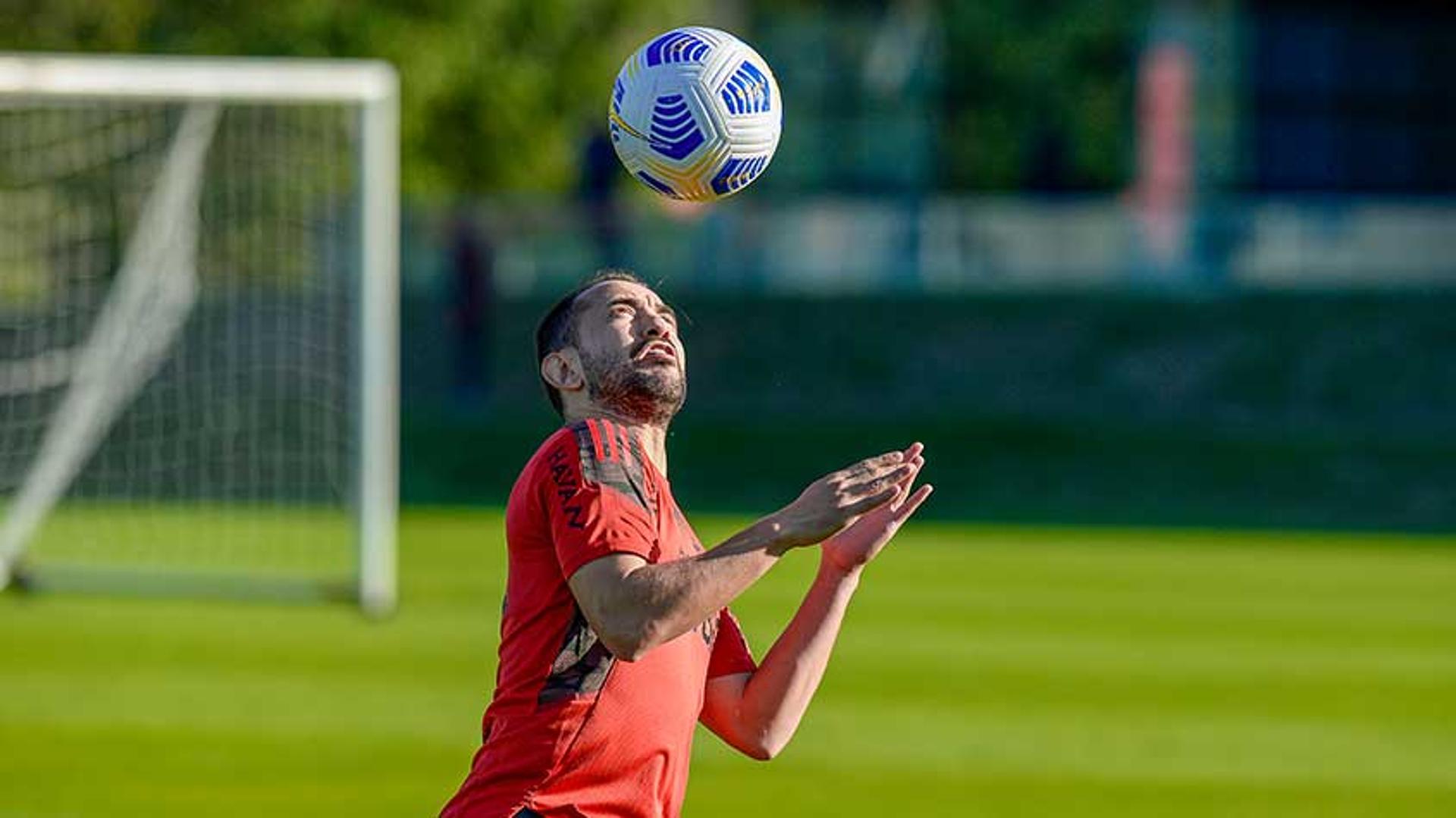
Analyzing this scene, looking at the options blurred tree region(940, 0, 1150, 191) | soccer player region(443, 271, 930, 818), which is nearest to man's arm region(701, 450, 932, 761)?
soccer player region(443, 271, 930, 818)

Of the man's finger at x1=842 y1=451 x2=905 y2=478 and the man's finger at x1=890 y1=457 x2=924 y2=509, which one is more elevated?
the man's finger at x1=842 y1=451 x2=905 y2=478

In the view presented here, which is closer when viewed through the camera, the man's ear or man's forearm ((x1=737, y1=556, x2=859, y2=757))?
the man's ear

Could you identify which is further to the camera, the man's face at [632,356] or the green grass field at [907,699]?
the green grass field at [907,699]

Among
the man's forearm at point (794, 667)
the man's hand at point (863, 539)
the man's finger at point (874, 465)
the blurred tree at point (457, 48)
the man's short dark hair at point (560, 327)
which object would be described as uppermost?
the blurred tree at point (457, 48)

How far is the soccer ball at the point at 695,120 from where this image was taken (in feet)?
23.1

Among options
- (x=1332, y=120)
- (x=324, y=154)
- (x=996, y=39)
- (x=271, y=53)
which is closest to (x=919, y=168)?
(x=996, y=39)

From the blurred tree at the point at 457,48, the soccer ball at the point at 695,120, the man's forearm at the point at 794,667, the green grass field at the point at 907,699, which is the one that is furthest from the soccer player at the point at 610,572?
the blurred tree at the point at 457,48

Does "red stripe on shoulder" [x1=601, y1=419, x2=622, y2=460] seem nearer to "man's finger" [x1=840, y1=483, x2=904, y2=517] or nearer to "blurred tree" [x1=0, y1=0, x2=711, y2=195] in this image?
"man's finger" [x1=840, y1=483, x2=904, y2=517]

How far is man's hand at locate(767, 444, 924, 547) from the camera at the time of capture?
578 cm

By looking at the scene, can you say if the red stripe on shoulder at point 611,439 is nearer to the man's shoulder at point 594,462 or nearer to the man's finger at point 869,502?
the man's shoulder at point 594,462

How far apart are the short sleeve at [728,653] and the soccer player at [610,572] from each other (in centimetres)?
36

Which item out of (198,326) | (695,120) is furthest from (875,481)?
(198,326)

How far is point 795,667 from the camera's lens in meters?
6.72

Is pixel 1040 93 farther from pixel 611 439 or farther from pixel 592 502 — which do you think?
pixel 592 502
